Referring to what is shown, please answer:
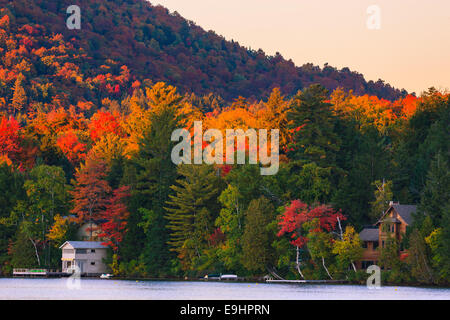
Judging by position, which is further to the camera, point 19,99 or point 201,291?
point 19,99

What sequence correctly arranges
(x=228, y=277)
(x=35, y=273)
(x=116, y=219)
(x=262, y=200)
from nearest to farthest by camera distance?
(x=262, y=200) → (x=228, y=277) → (x=35, y=273) → (x=116, y=219)

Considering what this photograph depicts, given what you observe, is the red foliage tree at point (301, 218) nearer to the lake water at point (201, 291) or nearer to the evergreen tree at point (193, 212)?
the lake water at point (201, 291)

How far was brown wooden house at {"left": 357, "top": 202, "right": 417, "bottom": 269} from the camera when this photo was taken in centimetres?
8394

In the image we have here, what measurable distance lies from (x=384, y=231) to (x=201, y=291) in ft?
64.5

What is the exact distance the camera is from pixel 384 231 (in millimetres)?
84062

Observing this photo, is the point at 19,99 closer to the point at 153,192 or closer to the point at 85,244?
the point at 85,244

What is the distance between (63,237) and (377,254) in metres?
36.5

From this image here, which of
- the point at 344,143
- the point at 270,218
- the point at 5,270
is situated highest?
the point at 344,143

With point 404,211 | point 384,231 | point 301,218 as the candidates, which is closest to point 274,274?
point 301,218

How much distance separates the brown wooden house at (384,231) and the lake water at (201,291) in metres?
7.37

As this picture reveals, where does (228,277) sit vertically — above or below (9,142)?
below
